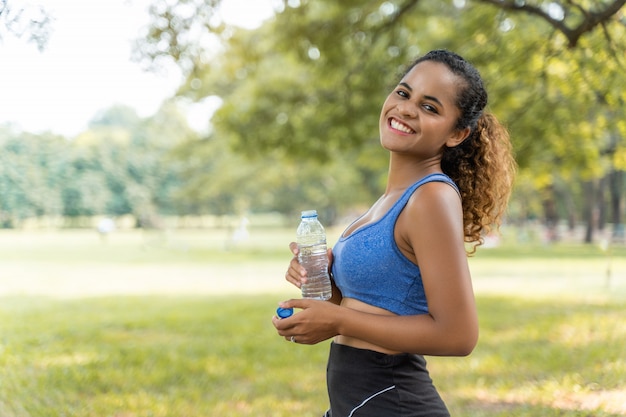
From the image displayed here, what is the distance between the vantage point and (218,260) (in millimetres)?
23984

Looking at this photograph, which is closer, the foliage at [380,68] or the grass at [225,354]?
the grass at [225,354]

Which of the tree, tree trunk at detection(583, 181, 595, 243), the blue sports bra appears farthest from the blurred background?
tree trunk at detection(583, 181, 595, 243)

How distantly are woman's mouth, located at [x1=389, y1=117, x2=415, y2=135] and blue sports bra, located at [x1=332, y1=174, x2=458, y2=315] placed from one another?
181 mm

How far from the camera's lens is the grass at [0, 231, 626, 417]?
204 inches

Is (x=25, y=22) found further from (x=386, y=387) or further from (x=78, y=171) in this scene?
(x=78, y=171)

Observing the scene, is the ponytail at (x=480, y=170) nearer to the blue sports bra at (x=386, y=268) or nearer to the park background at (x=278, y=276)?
the blue sports bra at (x=386, y=268)

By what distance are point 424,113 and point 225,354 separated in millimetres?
5991

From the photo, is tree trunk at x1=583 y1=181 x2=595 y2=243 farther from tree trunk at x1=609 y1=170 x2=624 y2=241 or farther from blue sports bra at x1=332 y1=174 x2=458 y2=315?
blue sports bra at x1=332 y1=174 x2=458 y2=315

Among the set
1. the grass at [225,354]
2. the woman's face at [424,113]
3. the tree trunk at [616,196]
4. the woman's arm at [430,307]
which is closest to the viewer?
the woman's arm at [430,307]

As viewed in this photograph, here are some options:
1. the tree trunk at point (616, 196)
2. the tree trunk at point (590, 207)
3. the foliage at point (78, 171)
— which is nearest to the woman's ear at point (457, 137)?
the foliage at point (78, 171)

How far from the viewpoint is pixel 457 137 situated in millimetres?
2014

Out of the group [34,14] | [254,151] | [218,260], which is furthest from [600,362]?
[218,260]

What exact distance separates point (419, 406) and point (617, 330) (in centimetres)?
A: 726

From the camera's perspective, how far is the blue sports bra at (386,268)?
1837 millimetres
